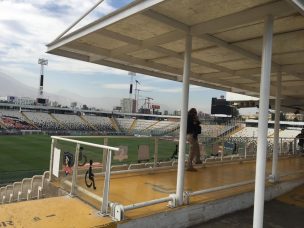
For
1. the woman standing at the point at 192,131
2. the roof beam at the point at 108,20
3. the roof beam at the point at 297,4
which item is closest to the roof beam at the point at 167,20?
the roof beam at the point at 108,20

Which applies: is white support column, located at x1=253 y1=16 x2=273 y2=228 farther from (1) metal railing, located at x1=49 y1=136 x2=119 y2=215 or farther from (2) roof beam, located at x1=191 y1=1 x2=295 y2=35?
(1) metal railing, located at x1=49 y1=136 x2=119 y2=215

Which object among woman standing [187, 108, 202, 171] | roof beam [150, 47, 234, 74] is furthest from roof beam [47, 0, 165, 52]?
woman standing [187, 108, 202, 171]

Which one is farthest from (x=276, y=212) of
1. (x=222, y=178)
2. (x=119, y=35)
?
(x=119, y=35)

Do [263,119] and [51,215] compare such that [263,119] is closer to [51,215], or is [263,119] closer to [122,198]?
[122,198]

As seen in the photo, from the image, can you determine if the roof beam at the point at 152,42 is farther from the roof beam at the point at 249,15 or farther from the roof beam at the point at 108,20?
the roof beam at the point at 249,15

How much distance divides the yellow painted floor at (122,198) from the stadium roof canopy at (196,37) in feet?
8.55

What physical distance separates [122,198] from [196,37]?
304 centimetres

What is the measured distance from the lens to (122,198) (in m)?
5.29

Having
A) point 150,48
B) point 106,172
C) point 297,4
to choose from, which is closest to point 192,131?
point 150,48

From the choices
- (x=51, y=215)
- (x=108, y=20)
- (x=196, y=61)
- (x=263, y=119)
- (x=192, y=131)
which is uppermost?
(x=108, y=20)

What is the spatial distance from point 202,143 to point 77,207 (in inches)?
227

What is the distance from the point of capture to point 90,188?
5.32 metres

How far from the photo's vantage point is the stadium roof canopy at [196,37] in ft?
13.9

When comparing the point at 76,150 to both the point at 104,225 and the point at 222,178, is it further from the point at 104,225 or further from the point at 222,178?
the point at 222,178
